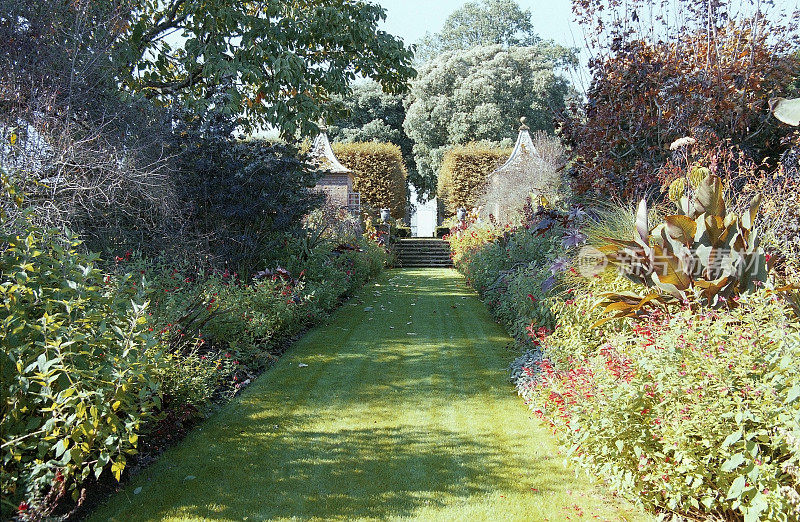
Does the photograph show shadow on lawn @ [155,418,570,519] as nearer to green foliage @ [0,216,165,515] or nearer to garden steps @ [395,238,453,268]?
green foliage @ [0,216,165,515]

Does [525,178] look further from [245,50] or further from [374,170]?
[245,50]

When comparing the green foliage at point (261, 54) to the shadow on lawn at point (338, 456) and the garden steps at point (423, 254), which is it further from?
the garden steps at point (423, 254)

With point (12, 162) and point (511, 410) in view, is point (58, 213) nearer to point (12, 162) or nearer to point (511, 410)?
point (12, 162)

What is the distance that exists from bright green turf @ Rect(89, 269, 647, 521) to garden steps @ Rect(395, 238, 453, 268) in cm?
1442

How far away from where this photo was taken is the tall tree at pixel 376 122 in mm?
33719

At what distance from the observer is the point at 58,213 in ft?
18.2

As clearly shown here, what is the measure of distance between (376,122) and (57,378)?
32.0m

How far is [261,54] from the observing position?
8.87 meters

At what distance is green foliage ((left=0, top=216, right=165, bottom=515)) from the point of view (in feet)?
9.54

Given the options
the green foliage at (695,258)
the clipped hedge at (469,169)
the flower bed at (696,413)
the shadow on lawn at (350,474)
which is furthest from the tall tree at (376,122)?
the flower bed at (696,413)

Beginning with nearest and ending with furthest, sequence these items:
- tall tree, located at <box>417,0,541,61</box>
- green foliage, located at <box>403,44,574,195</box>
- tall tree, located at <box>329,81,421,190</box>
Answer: green foliage, located at <box>403,44,574,195</box> → tall tree, located at <box>329,81,421,190</box> → tall tree, located at <box>417,0,541,61</box>

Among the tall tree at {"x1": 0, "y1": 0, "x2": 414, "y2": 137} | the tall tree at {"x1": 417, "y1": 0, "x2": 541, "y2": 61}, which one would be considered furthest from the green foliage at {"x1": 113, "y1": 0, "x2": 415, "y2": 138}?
the tall tree at {"x1": 417, "y1": 0, "x2": 541, "y2": 61}

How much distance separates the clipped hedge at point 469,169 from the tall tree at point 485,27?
→ 52.7 feet

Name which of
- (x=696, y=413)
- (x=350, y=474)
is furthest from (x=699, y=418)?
(x=350, y=474)
